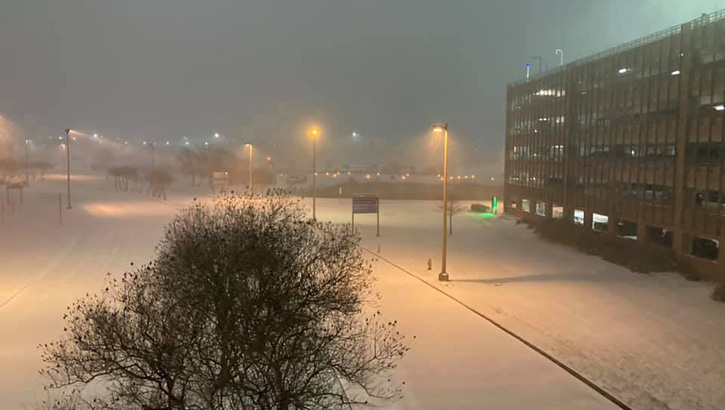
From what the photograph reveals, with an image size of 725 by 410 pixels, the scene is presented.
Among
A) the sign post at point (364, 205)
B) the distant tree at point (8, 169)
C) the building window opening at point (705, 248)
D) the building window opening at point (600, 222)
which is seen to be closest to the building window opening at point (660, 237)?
the building window opening at point (705, 248)

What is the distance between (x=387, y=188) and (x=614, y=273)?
66.9 meters

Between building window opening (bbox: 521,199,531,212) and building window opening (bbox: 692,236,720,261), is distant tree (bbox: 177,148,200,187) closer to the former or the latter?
building window opening (bbox: 521,199,531,212)

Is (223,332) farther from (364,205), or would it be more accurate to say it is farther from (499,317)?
(364,205)

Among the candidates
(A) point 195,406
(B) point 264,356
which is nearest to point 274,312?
(B) point 264,356

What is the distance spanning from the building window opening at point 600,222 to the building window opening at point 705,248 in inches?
379

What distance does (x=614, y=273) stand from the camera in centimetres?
3203

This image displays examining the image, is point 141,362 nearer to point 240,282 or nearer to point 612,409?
point 240,282

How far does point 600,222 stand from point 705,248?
476 inches

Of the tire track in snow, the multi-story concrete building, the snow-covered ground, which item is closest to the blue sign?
the snow-covered ground

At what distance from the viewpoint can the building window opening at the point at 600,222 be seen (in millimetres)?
41841

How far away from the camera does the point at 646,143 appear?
121 feet

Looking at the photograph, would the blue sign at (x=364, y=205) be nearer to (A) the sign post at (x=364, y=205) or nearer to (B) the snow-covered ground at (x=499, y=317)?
(A) the sign post at (x=364, y=205)

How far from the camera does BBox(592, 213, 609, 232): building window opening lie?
137 ft

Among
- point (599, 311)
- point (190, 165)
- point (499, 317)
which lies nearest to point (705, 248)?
point (599, 311)
